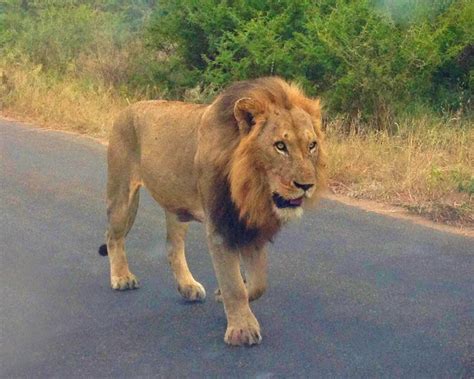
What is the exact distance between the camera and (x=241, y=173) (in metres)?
4.86

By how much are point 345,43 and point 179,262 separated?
631 cm

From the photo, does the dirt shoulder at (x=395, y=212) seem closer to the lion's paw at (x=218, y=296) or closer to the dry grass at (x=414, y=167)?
the dry grass at (x=414, y=167)

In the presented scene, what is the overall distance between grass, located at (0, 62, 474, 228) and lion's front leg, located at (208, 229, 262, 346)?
3219mm

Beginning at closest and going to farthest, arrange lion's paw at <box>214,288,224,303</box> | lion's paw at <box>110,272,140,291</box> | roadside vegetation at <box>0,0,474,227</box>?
lion's paw at <box>214,288,224,303</box> < lion's paw at <box>110,272,140,291</box> < roadside vegetation at <box>0,0,474,227</box>

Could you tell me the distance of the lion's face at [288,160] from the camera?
476 cm

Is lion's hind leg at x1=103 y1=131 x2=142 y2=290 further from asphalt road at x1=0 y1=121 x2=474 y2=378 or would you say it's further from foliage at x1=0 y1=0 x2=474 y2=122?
foliage at x1=0 y1=0 x2=474 y2=122

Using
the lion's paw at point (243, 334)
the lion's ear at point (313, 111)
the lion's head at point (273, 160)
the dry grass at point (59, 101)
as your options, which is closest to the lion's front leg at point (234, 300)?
the lion's paw at point (243, 334)

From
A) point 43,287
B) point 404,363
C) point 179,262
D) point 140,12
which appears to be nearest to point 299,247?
point 179,262

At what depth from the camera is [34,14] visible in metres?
21.8

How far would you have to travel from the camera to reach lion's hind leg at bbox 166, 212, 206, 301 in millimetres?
5938

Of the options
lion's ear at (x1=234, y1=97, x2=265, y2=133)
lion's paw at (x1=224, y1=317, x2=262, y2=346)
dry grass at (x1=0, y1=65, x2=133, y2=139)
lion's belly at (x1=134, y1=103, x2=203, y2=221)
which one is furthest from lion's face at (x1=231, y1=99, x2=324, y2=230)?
dry grass at (x1=0, y1=65, x2=133, y2=139)

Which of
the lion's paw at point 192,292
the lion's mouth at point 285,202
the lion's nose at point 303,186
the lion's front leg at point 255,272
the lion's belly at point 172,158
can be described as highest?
the lion's nose at point 303,186

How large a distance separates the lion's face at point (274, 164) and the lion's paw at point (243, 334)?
1.81 ft

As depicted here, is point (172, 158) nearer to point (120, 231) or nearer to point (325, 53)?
point (120, 231)
